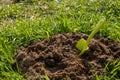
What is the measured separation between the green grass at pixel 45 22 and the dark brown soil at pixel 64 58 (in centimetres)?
11

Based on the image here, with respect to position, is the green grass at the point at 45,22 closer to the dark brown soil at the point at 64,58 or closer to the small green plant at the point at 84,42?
the dark brown soil at the point at 64,58

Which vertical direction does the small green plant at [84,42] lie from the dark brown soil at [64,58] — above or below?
above

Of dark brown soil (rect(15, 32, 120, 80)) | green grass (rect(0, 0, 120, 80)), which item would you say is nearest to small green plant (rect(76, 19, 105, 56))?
dark brown soil (rect(15, 32, 120, 80))

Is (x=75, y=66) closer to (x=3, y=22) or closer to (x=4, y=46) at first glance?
(x=4, y=46)

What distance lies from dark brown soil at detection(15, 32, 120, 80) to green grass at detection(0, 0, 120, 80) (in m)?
0.11

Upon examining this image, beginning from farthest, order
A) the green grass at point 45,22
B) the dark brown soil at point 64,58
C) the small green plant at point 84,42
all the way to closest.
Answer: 1. the green grass at point 45,22
2. the small green plant at point 84,42
3. the dark brown soil at point 64,58

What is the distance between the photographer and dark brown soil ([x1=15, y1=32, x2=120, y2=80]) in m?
3.42

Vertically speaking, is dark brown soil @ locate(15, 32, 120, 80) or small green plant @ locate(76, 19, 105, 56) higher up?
small green plant @ locate(76, 19, 105, 56)

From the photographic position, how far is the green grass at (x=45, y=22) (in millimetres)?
3795

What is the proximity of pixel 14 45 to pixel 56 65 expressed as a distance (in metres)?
0.78

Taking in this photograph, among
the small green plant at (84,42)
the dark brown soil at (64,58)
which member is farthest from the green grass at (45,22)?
the small green plant at (84,42)

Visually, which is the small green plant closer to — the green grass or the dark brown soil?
the dark brown soil

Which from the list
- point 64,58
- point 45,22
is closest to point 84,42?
point 64,58

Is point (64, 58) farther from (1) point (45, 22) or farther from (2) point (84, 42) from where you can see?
(1) point (45, 22)
